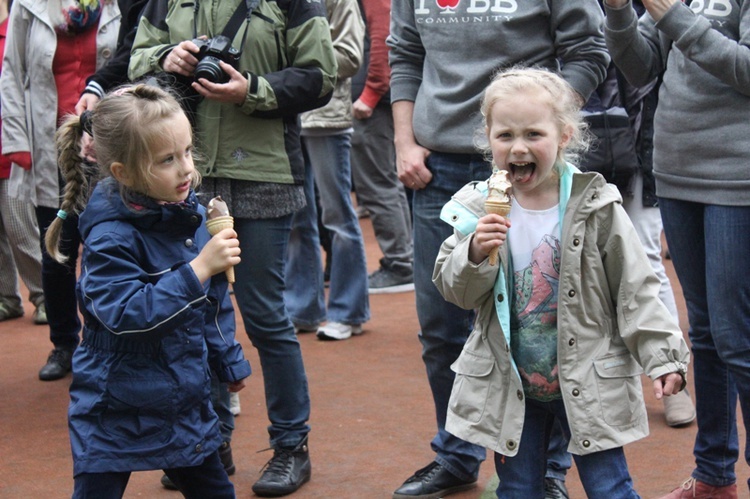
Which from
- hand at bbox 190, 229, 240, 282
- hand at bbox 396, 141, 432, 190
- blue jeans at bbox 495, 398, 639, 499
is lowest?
blue jeans at bbox 495, 398, 639, 499

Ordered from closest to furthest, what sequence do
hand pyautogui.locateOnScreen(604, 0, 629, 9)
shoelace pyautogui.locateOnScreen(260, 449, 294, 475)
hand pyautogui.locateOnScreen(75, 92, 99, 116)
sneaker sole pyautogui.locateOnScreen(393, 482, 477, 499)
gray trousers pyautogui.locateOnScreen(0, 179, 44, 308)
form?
hand pyautogui.locateOnScreen(604, 0, 629, 9) < sneaker sole pyautogui.locateOnScreen(393, 482, 477, 499) < shoelace pyautogui.locateOnScreen(260, 449, 294, 475) < hand pyautogui.locateOnScreen(75, 92, 99, 116) < gray trousers pyautogui.locateOnScreen(0, 179, 44, 308)

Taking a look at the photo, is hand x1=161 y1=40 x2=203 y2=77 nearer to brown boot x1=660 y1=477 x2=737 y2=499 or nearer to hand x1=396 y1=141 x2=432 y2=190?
hand x1=396 y1=141 x2=432 y2=190

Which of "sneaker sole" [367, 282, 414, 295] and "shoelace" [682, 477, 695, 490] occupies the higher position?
"shoelace" [682, 477, 695, 490]

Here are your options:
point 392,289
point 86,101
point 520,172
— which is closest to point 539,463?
point 520,172

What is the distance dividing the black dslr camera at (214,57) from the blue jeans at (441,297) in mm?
829

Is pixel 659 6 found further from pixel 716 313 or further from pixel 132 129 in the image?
pixel 132 129

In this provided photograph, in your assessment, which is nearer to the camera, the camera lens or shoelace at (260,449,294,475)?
the camera lens

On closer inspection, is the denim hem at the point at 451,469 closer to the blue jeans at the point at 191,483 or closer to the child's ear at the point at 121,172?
the blue jeans at the point at 191,483

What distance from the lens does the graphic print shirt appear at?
3.37 m

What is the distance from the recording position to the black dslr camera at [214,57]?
13.2ft

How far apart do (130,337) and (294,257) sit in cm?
383

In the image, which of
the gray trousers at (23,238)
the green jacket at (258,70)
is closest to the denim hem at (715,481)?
the green jacket at (258,70)

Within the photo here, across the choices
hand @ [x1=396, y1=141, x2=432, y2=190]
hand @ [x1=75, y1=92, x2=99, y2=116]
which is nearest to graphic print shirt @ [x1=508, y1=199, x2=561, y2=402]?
hand @ [x1=396, y1=141, x2=432, y2=190]

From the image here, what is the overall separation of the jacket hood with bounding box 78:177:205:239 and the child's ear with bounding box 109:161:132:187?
0.11 ft
